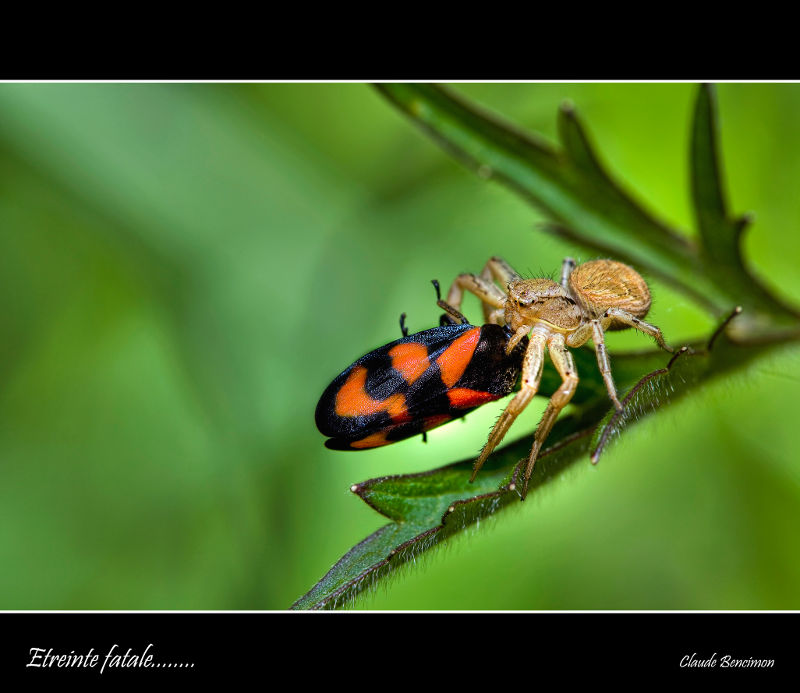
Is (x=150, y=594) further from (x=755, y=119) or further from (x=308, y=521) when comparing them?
(x=755, y=119)

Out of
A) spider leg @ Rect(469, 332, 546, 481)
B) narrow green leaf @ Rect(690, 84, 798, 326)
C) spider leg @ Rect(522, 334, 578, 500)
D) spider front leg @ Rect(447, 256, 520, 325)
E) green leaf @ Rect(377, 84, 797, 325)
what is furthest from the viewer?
green leaf @ Rect(377, 84, 797, 325)

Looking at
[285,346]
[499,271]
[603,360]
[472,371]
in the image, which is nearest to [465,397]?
[472,371]

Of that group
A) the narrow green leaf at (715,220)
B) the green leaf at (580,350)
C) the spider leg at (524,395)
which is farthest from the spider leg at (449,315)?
the narrow green leaf at (715,220)

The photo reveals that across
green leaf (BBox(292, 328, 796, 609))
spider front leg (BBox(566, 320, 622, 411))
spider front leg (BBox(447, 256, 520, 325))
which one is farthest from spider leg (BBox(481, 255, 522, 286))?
green leaf (BBox(292, 328, 796, 609))

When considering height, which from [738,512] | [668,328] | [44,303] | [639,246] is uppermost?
[44,303]

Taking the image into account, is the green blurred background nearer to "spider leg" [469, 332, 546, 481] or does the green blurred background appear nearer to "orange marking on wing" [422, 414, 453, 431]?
"spider leg" [469, 332, 546, 481]

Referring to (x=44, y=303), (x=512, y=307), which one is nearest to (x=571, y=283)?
(x=512, y=307)
